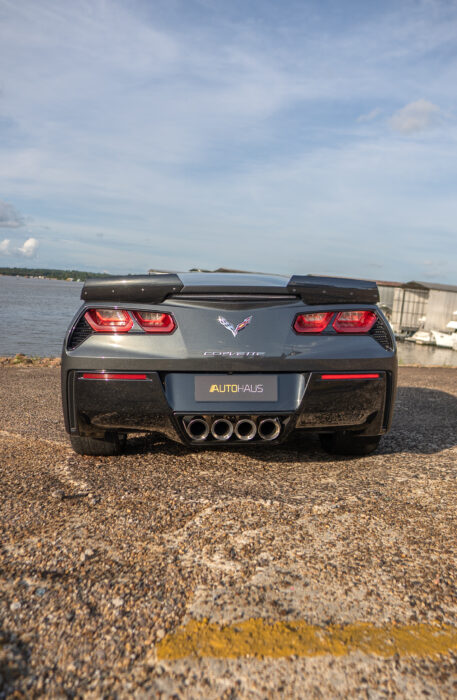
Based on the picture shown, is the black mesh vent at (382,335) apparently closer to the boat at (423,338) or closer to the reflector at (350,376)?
the reflector at (350,376)

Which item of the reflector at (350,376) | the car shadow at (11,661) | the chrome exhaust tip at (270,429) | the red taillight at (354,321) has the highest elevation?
the red taillight at (354,321)

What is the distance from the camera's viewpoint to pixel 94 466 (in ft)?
11.2

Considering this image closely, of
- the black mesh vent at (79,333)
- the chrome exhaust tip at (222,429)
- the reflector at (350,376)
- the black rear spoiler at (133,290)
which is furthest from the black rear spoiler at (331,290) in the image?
the black mesh vent at (79,333)

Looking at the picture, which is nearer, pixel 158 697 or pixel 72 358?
pixel 158 697

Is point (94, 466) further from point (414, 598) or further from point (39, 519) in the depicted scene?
point (414, 598)

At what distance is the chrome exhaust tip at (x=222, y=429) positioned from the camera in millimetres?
3059

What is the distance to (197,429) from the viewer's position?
10.1 ft

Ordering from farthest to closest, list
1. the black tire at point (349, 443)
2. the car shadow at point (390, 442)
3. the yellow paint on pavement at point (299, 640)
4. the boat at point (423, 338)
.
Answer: the boat at point (423, 338) < the car shadow at point (390, 442) < the black tire at point (349, 443) < the yellow paint on pavement at point (299, 640)

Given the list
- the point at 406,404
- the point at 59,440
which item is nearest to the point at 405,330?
the point at 406,404

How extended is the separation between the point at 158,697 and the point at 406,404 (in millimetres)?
5685

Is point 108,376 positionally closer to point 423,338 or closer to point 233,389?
point 233,389

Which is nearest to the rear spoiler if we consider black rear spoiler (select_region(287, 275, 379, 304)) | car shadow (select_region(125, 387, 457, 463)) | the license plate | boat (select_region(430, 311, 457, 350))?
black rear spoiler (select_region(287, 275, 379, 304))

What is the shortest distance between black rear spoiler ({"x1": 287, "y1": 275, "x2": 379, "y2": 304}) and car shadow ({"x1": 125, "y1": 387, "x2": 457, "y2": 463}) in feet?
2.66

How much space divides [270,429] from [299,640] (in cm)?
150
